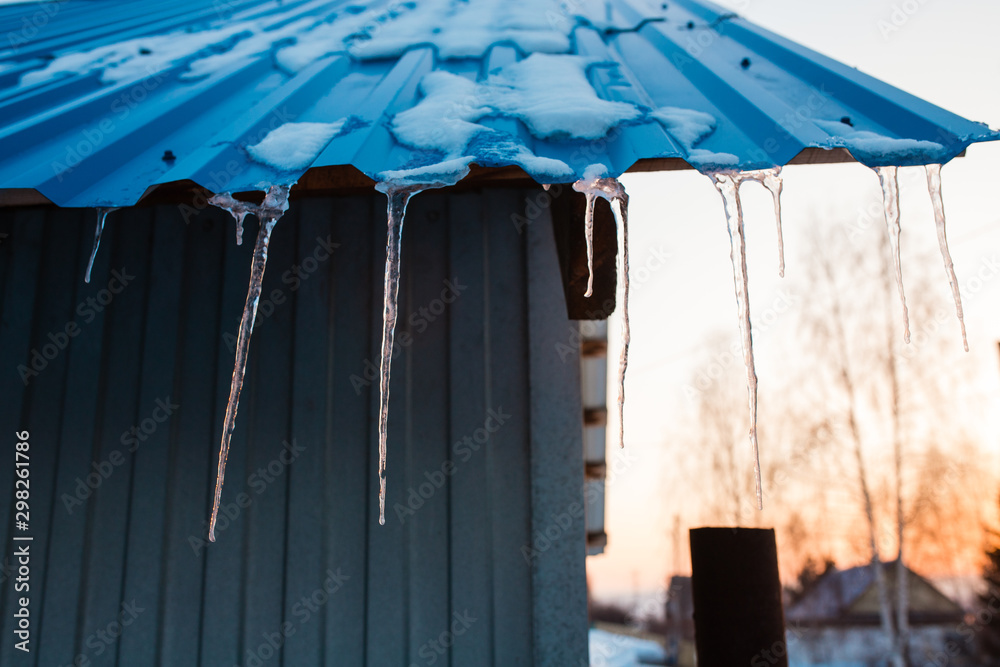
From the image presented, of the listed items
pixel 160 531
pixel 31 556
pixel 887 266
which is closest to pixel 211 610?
pixel 160 531

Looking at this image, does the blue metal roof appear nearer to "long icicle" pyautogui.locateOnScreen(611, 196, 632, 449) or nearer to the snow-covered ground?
"long icicle" pyautogui.locateOnScreen(611, 196, 632, 449)

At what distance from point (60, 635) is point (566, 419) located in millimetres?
2127

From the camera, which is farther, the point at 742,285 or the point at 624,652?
the point at 624,652

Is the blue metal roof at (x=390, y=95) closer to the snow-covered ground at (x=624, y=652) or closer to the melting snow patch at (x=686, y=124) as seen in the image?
the melting snow patch at (x=686, y=124)

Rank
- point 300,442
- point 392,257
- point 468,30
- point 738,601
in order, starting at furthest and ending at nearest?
1. point 468,30
2. point 300,442
3. point 392,257
4. point 738,601

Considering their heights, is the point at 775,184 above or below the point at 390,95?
below

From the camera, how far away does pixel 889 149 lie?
5.26 ft

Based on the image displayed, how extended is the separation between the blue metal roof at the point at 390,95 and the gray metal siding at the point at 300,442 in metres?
0.64

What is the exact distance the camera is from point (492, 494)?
2559 millimetres

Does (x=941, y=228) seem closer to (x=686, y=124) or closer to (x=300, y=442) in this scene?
(x=686, y=124)

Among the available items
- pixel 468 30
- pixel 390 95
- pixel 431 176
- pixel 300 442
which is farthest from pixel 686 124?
pixel 300 442

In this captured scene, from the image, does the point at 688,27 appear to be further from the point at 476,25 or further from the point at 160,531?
the point at 160,531

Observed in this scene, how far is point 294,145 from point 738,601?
157cm

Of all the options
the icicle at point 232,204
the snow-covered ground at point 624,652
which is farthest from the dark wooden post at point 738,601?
the snow-covered ground at point 624,652
